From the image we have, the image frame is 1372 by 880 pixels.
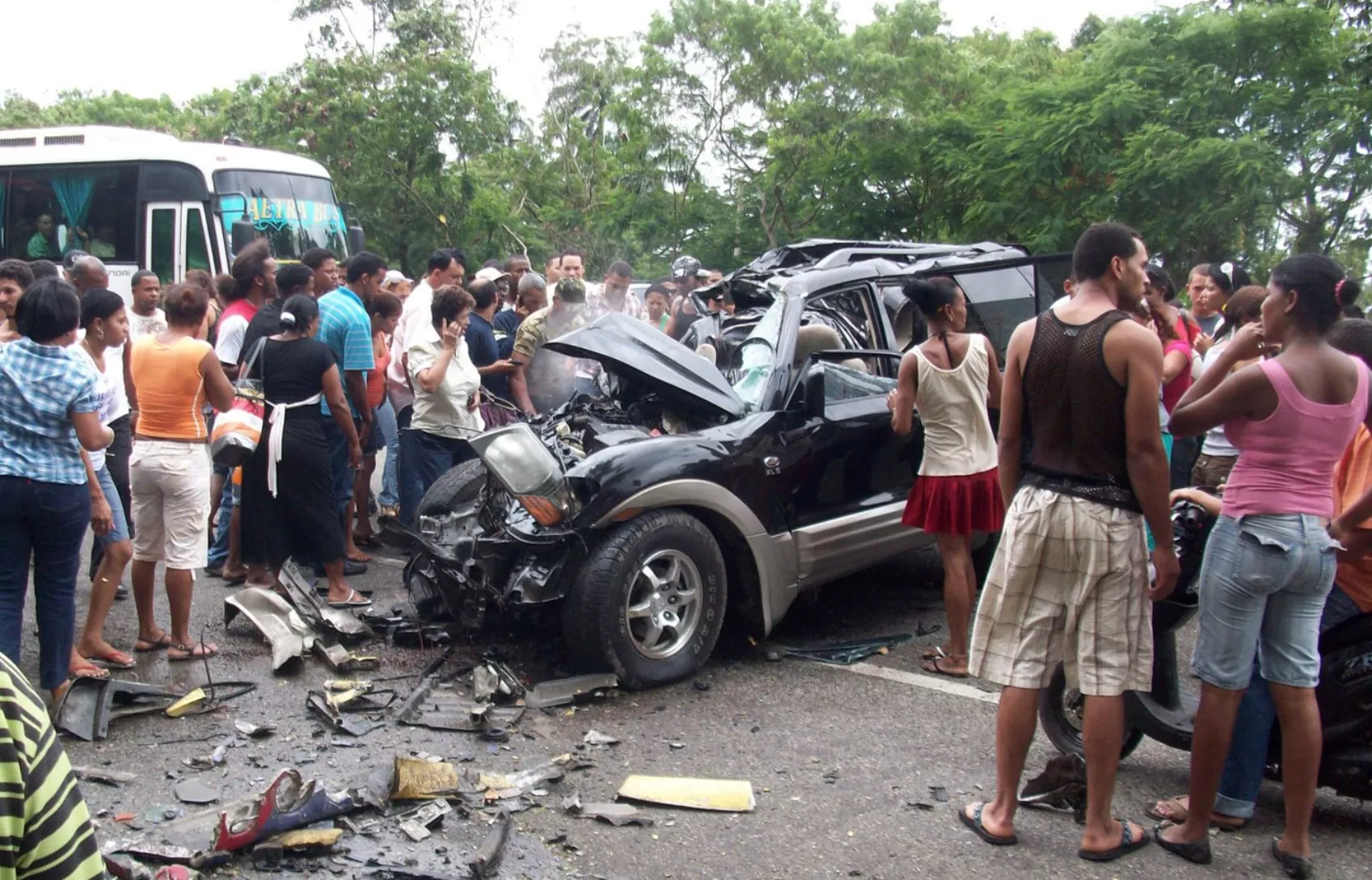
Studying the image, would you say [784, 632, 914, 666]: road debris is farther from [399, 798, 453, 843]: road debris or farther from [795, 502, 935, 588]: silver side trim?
[399, 798, 453, 843]: road debris

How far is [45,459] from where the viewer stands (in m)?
4.57

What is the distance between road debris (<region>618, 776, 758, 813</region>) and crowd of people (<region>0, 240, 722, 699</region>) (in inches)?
82.4

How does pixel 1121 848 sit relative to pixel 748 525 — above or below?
below

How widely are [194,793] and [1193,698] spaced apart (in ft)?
12.7

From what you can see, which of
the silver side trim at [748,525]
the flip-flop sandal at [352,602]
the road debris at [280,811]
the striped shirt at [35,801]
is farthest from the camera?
the flip-flop sandal at [352,602]

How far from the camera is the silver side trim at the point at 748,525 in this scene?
516 centimetres

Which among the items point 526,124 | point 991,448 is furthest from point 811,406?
point 526,124

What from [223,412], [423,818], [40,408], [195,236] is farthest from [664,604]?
[195,236]

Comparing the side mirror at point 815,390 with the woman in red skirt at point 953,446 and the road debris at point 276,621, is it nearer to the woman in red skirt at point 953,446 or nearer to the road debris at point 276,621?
the woman in red skirt at point 953,446

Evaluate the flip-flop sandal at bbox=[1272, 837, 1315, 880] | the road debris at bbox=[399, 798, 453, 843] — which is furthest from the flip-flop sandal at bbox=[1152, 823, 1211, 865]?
the road debris at bbox=[399, 798, 453, 843]

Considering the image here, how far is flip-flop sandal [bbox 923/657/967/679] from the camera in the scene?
549 centimetres

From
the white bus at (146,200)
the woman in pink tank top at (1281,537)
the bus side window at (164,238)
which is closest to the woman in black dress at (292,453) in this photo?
the woman in pink tank top at (1281,537)

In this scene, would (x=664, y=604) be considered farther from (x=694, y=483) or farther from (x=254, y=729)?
(x=254, y=729)

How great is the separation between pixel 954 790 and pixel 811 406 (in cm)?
208
